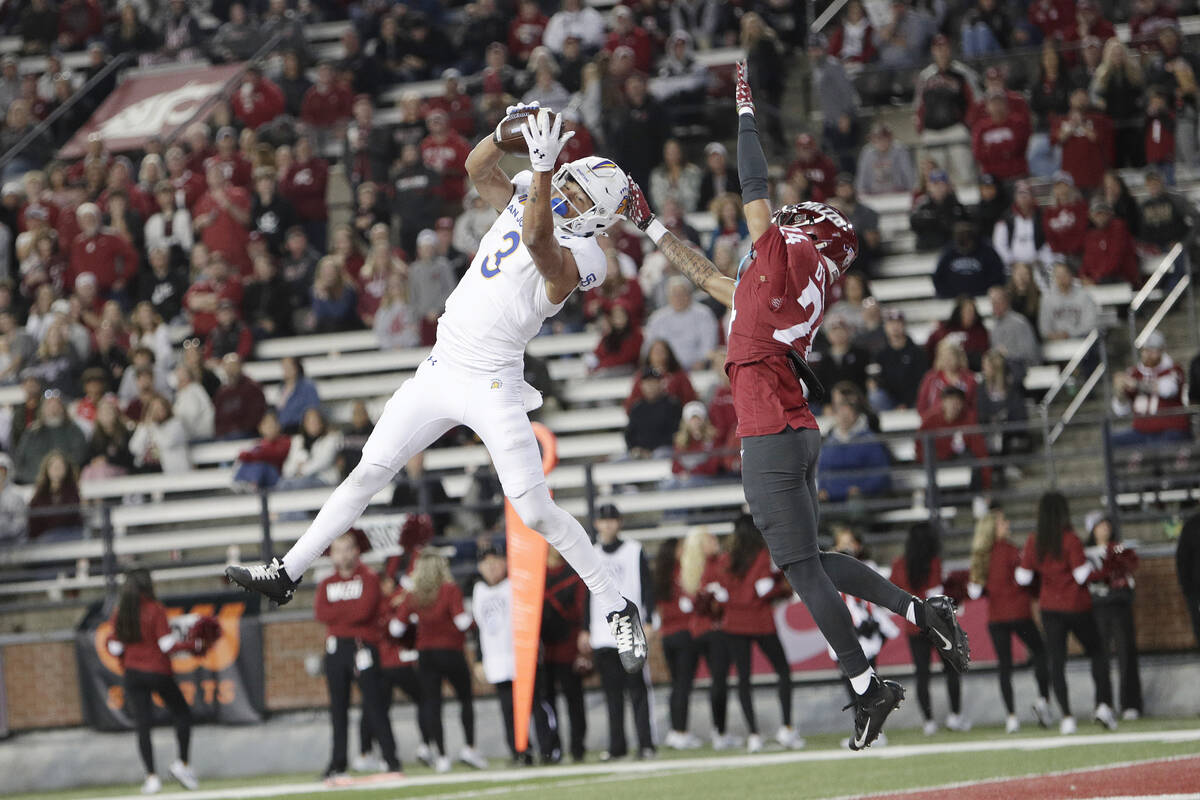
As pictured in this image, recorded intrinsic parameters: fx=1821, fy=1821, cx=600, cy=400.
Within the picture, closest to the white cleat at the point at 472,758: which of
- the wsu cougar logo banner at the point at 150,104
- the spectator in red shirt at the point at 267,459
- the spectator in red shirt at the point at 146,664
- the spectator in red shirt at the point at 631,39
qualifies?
the spectator in red shirt at the point at 146,664

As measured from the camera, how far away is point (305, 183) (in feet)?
64.7

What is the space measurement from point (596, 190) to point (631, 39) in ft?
39.9

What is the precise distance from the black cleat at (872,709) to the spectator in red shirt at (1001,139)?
10814 millimetres

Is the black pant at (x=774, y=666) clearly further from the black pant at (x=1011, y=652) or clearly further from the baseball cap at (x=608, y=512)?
the black pant at (x=1011, y=652)

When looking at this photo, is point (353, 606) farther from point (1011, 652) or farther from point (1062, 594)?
point (1062, 594)

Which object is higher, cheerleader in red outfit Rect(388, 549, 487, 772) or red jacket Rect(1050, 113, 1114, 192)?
red jacket Rect(1050, 113, 1114, 192)

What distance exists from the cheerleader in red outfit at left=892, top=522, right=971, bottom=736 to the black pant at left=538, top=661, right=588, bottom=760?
2.59 metres

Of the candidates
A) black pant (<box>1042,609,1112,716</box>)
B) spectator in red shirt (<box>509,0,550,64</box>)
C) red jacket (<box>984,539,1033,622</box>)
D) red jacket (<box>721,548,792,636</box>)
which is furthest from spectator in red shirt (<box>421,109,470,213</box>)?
black pant (<box>1042,609,1112,716</box>)

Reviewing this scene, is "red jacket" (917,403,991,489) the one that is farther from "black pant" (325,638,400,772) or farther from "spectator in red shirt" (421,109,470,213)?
"spectator in red shirt" (421,109,470,213)

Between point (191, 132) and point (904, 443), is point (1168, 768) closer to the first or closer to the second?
point (904, 443)

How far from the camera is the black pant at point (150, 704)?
14.5 meters

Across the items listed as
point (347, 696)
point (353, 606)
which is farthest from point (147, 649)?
point (353, 606)

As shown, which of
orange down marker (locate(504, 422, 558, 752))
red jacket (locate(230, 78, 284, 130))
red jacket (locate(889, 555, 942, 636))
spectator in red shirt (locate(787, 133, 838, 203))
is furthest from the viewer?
red jacket (locate(230, 78, 284, 130))

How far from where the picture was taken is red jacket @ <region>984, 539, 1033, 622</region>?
45.1 feet
